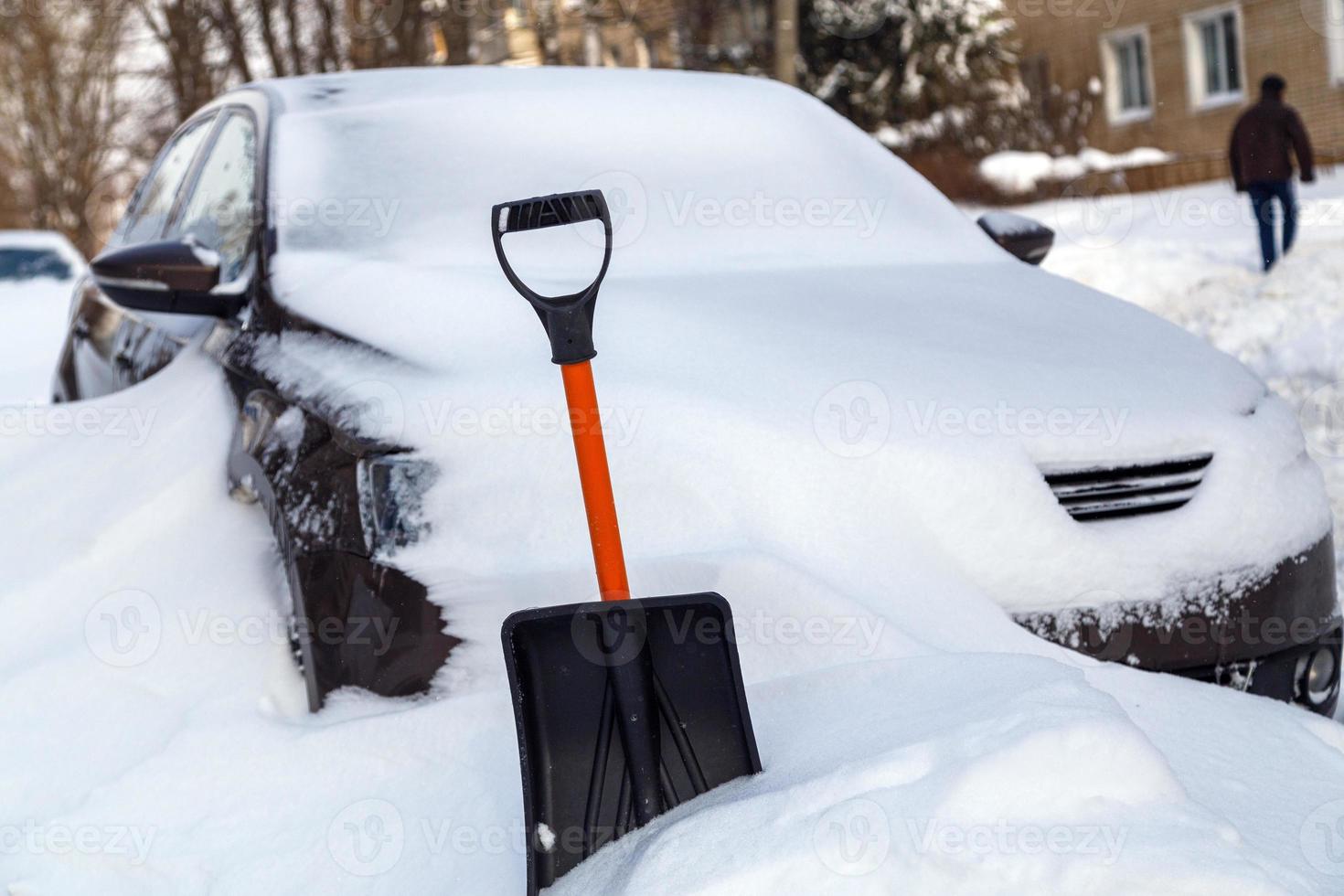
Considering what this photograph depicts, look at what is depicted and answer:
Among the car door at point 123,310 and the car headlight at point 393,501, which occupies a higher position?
the car door at point 123,310

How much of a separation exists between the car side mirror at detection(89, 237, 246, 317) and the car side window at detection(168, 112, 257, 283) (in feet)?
0.24

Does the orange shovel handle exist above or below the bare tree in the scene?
below

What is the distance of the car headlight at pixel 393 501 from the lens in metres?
2.14

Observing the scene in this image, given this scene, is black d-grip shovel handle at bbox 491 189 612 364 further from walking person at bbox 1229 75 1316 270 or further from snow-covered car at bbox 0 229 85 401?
walking person at bbox 1229 75 1316 270

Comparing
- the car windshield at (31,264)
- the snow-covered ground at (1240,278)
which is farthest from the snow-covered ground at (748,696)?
the car windshield at (31,264)

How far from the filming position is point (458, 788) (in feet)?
6.73

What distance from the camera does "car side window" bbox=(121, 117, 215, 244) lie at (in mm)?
3949

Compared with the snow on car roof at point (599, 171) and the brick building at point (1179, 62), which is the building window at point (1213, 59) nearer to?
the brick building at point (1179, 62)

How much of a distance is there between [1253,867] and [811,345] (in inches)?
46.9

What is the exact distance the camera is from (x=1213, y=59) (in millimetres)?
19469

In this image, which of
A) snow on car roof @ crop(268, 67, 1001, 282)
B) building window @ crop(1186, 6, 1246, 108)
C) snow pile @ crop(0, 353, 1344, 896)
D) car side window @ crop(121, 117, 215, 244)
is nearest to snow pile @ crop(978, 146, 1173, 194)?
building window @ crop(1186, 6, 1246, 108)

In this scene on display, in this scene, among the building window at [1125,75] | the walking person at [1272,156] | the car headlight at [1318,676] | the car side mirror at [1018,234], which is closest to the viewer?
the car headlight at [1318,676]

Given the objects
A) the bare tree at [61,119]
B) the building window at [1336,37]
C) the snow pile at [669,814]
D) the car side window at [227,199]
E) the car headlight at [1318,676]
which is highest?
the bare tree at [61,119]

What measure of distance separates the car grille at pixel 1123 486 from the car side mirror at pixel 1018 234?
1.43 metres
